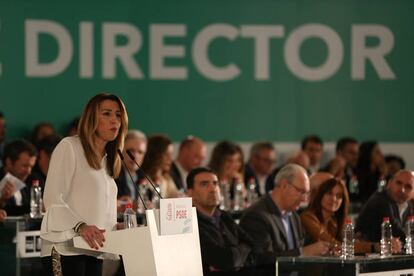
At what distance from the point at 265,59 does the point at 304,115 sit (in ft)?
2.44

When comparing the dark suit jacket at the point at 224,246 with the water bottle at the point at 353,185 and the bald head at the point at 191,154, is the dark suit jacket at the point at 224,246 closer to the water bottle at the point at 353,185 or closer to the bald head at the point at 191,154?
the bald head at the point at 191,154

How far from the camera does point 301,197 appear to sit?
8.78 m

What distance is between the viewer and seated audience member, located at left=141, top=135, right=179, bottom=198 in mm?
10312

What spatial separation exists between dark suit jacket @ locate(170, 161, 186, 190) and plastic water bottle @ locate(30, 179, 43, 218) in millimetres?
2158

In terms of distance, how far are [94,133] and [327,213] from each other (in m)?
3.07

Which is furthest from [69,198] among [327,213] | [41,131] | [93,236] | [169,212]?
[41,131]

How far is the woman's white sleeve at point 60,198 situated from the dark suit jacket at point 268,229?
2.49 m

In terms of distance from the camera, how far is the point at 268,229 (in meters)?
8.58

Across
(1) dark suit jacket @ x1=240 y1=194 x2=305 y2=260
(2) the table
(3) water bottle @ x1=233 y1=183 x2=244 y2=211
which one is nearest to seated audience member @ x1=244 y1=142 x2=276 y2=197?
(3) water bottle @ x1=233 y1=183 x2=244 y2=211

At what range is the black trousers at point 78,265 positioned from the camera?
620 centimetres

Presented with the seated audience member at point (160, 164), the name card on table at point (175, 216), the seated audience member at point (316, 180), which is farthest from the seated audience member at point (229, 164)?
the name card on table at point (175, 216)

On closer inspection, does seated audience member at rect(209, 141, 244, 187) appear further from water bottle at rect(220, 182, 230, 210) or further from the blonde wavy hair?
the blonde wavy hair

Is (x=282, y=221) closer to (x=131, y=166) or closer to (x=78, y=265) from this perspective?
(x=131, y=166)

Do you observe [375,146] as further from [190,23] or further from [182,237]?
[182,237]
